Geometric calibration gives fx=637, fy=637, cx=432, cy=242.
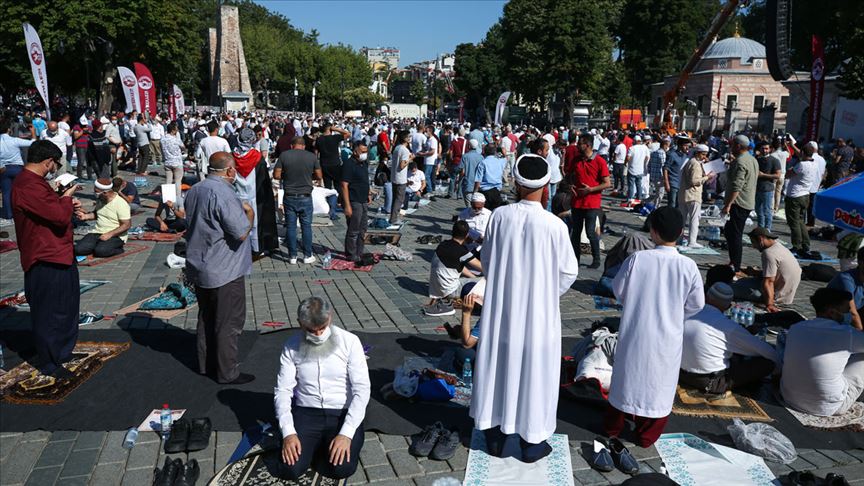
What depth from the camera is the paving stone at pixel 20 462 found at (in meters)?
4.21

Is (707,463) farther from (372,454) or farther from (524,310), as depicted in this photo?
(372,454)

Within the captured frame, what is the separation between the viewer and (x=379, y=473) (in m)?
4.27

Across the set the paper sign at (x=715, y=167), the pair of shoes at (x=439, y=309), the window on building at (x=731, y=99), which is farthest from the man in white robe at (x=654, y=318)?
the window on building at (x=731, y=99)

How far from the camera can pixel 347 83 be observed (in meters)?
90.8

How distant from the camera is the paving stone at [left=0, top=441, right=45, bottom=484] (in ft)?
13.8

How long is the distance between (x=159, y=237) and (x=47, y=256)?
6.29 metres

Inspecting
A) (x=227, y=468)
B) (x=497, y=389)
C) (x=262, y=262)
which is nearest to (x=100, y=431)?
(x=227, y=468)

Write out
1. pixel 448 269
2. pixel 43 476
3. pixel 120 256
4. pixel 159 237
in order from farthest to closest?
pixel 159 237
pixel 120 256
pixel 448 269
pixel 43 476

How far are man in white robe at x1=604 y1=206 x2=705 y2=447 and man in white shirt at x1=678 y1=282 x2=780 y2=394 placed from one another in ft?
3.29

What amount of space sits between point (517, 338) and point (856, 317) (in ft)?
11.7

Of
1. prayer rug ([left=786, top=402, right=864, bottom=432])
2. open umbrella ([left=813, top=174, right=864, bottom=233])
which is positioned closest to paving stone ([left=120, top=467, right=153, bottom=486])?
prayer rug ([left=786, top=402, right=864, bottom=432])

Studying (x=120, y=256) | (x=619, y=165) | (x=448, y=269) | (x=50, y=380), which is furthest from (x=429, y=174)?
(x=50, y=380)

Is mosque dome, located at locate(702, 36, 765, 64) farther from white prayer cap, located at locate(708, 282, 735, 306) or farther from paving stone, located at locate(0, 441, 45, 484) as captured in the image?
paving stone, located at locate(0, 441, 45, 484)

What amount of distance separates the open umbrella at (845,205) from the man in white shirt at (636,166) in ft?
37.0
